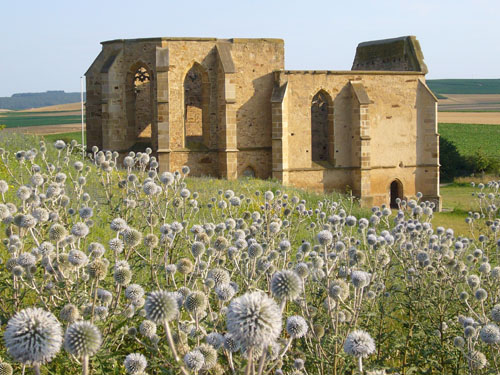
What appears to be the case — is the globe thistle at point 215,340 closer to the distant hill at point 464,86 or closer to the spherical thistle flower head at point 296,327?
the spherical thistle flower head at point 296,327

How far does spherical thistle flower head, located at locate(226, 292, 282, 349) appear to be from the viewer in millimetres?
2525

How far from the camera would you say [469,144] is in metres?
49.5

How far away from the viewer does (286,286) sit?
10.1 feet

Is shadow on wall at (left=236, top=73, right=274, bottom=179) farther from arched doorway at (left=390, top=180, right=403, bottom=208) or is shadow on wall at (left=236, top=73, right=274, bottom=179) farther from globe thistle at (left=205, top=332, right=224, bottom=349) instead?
globe thistle at (left=205, top=332, right=224, bottom=349)

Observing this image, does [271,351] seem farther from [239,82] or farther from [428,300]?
[239,82]

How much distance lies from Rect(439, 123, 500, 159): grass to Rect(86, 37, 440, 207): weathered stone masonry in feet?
50.3

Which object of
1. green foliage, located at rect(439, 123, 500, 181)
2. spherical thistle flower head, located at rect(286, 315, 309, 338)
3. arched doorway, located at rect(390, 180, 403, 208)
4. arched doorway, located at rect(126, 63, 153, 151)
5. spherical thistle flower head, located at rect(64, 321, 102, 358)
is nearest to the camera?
spherical thistle flower head, located at rect(64, 321, 102, 358)

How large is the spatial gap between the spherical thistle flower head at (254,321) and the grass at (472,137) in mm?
41036

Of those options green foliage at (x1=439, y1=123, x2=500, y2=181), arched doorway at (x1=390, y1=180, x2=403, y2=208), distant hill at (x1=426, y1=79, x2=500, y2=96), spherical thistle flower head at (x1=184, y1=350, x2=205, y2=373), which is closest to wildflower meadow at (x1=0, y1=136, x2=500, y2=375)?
spherical thistle flower head at (x1=184, y1=350, x2=205, y2=373)

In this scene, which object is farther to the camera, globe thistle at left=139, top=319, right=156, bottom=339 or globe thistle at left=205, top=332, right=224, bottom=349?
globe thistle at left=139, top=319, right=156, bottom=339

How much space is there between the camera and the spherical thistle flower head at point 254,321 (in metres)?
2.53

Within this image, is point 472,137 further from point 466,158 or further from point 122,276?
point 122,276

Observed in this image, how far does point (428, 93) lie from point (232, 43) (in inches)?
363

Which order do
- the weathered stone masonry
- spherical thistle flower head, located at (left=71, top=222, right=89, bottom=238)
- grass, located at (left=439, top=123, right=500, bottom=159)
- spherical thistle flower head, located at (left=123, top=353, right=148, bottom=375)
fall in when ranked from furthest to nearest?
grass, located at (left=439, top=123, right=500, bottom=159), the weathered stone masonry, spherical thistle flower head, located at (left=71, top=222, right=89, bottom=238), spherical thistle flower head, located at (left=123, top=353, right=148, bottom=375)
